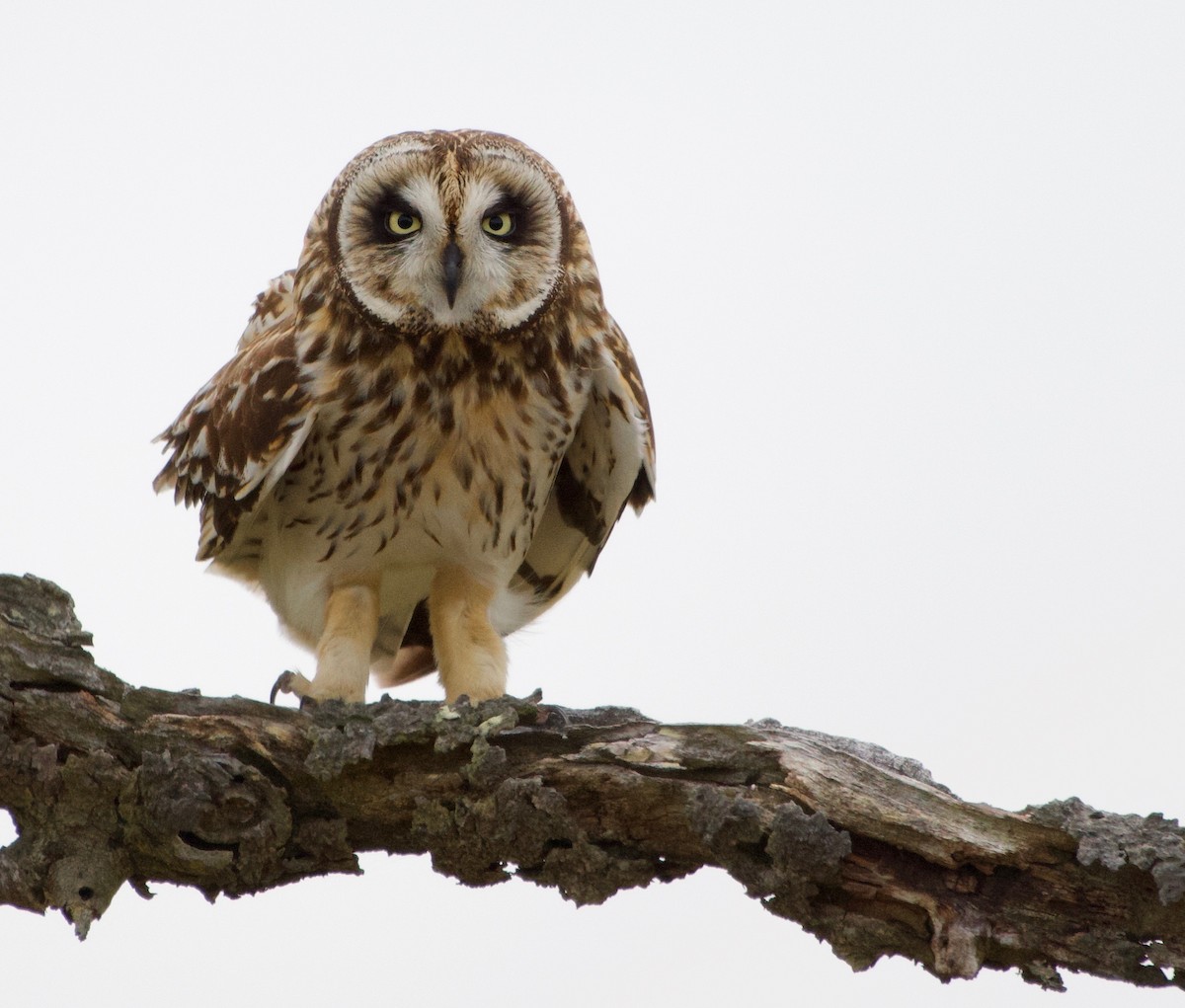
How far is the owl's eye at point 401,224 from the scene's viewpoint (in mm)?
4102

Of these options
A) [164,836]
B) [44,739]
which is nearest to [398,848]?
[164,836]

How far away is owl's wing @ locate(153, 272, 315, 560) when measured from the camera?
4.10 metres

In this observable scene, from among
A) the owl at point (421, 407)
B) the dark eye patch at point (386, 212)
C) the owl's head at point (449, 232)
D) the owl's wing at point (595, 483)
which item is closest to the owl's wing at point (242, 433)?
the owl at point (421, 407)

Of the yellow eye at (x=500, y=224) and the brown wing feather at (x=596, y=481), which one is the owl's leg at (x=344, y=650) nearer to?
the brown wing feather at (x=596, y=481)

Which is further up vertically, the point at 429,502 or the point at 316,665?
the point at 429,502

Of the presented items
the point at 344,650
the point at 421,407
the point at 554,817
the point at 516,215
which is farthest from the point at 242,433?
the point at 554,817

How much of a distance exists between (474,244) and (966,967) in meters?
2.09

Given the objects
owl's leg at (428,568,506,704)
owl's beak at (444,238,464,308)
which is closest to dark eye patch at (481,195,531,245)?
owl's beak at (444,238,464,308)

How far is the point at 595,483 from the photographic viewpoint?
455 centimetres

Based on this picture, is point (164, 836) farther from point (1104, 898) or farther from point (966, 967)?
point (1104, 898)

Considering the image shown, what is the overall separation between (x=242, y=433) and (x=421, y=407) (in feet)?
1.52

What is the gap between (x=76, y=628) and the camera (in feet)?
11.1

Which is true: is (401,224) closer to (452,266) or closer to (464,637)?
(452,266)

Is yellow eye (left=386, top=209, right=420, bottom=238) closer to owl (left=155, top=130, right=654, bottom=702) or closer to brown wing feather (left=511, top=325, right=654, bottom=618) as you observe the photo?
owl (left=155, top=130, right=654, bottom=702)
